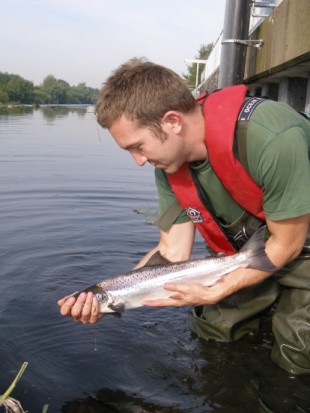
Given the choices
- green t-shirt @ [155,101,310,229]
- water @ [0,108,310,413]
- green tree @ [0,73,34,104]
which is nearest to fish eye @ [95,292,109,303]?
water @ [0,108,310,413]

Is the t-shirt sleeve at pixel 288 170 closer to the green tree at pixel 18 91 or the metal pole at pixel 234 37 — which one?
the metal pole at pixel 234 37

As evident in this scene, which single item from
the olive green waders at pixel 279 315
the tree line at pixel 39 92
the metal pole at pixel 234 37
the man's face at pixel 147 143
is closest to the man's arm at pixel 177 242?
the olive green waders at pixel 279 315

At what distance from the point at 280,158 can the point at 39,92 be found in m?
155

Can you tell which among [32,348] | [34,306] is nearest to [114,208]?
[34,306]

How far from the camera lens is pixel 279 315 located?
461cm

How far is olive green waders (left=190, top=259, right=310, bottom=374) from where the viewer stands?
4.47 meters

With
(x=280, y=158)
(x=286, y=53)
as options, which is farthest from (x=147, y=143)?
(x=286, y=53)

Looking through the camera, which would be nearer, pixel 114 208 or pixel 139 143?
pixel 139 143

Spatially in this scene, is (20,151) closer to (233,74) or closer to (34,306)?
(233,74)

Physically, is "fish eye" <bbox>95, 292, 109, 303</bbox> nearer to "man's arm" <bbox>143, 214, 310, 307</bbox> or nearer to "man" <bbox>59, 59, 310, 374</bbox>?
"man" <bbox>59, 59, 310, 374</bbox>

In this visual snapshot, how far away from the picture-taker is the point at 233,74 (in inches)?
372

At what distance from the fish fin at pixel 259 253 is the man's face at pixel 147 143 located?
917mm

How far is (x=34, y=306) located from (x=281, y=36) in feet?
15.8

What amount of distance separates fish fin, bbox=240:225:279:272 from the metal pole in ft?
18.9
